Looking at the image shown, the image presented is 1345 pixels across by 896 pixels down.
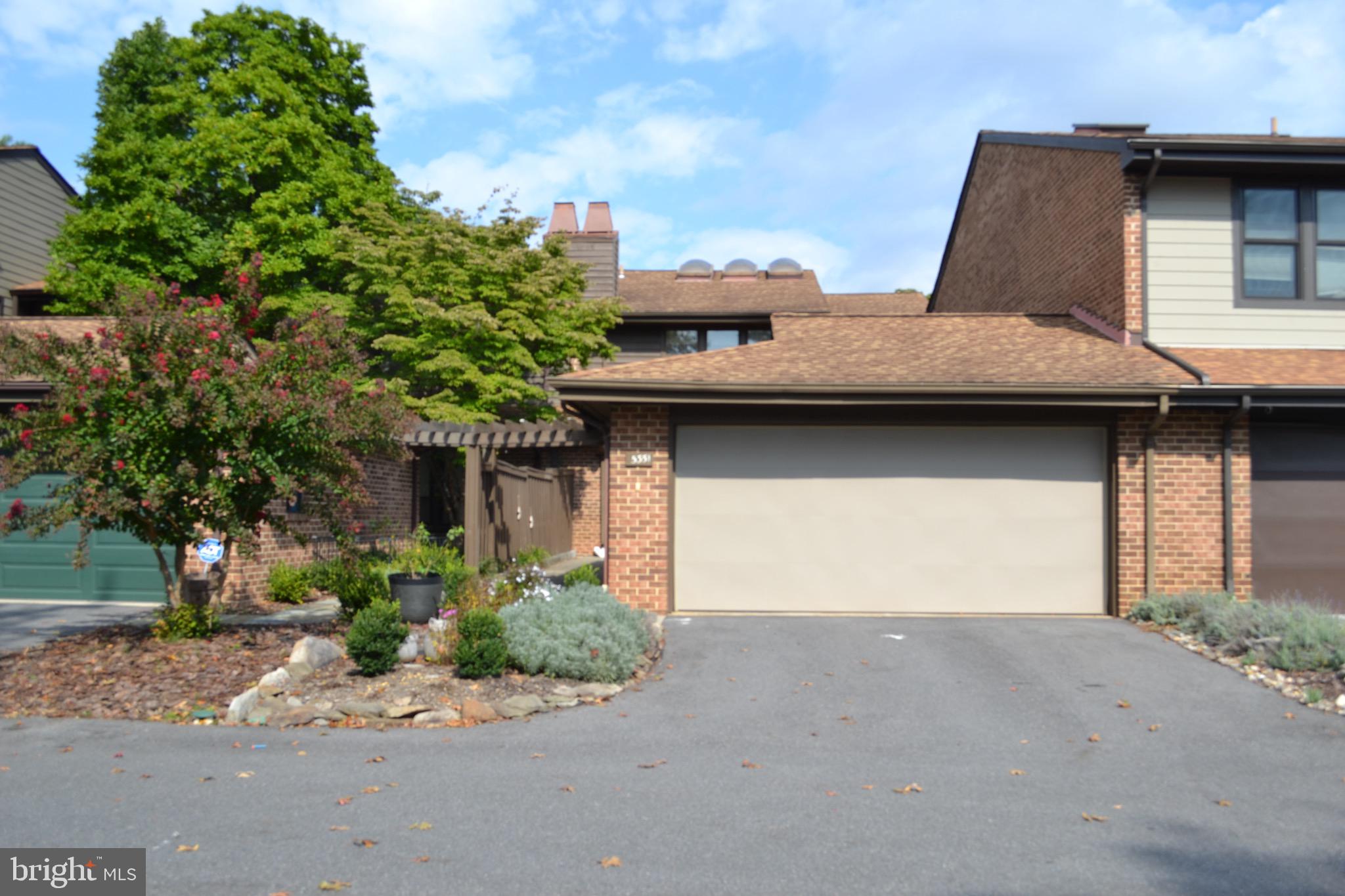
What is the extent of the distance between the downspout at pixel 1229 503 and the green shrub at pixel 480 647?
873cm

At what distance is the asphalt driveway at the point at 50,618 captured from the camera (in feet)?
35.9

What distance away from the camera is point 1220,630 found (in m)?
10.2

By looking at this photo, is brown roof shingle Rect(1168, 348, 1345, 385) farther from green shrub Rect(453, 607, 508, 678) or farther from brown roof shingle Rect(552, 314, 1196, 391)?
green shrub Rect(453, 607, 508, 678)

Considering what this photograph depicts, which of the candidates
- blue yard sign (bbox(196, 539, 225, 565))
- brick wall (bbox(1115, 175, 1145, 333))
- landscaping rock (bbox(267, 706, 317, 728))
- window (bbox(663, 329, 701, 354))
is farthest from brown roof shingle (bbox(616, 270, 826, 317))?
landscaping rock (bbox(267, 706, 317, 728))

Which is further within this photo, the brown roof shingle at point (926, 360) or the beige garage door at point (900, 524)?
the beige garage door at point (900, 524)

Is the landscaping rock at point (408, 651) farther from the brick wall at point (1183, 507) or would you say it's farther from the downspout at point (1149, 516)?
the downspout at point (1149, 516)

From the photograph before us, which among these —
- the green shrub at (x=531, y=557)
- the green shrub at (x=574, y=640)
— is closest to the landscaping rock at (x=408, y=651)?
the green shrub at (x=574, y=640)

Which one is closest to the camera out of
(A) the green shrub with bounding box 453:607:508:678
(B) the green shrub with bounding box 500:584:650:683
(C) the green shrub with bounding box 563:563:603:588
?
(A) the green shrub with bounding box 453:607:508:678

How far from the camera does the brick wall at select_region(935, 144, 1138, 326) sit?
1387 centimetres

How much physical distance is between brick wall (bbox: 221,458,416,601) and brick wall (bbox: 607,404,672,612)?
2731mm

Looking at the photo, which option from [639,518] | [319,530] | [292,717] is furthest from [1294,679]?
[319,530]

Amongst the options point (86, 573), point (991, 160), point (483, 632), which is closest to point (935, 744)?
point (483, 632)

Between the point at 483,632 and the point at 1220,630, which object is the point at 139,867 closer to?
the point at 483,632

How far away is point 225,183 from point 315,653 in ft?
54.6
